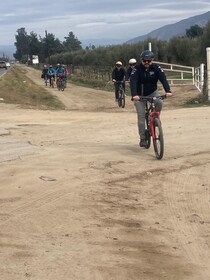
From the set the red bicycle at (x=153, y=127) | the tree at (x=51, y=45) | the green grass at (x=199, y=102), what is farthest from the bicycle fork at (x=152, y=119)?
the tree at (x=51, y=45)

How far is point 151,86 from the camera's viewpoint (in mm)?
8711

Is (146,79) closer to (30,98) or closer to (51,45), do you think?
(30,98)

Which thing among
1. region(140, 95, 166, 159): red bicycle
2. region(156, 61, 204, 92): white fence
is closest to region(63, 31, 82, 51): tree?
region(156, 61, 204, 92): white fence

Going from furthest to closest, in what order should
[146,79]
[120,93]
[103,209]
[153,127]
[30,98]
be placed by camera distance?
1. [30,98]
2. [120,93]
3. [146,79]
4. [153,127]
5. [103,209]

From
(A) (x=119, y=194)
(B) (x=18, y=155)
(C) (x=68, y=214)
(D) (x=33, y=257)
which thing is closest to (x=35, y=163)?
(B) (x=18, y=155)

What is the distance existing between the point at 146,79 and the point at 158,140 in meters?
1.12

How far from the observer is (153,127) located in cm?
849

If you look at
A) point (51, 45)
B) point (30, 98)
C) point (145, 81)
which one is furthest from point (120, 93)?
point (51, 45)

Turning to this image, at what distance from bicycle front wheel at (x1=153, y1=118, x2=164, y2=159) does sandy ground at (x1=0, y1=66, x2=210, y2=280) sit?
0.52 ft

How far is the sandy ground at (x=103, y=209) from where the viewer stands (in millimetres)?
4109

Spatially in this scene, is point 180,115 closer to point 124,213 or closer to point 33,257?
point 124,213

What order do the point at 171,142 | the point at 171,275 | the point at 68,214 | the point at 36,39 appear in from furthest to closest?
1. the point at 36,39
2. the point at 171,142
3. the point at 68,214
4. the point at 171,275

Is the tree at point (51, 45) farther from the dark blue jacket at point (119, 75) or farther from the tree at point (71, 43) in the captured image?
the dark blue jacket at point (119, 75)

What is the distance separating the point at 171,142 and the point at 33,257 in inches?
228
